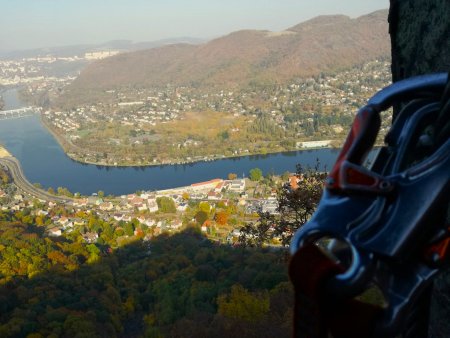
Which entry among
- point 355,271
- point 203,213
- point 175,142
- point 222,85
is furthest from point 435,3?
point 222,85

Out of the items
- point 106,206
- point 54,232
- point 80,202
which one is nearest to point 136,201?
point 106,206

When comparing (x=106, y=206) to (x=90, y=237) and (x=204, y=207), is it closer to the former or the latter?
(x=90, y=237)

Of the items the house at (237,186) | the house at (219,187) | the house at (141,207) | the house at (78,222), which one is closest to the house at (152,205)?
the house at (141,207)

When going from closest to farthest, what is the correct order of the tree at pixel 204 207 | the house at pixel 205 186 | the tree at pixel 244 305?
the tree at pixel 244 305, the tree at pixel 204 207, the house at pixel 205 186

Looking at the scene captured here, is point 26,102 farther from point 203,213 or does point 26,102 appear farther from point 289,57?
point 203,213

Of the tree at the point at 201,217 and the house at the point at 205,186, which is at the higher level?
the tree at the point at 201,217

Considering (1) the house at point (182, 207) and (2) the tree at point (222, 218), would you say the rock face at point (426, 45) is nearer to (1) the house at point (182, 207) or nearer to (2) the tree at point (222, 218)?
(2) the tree at point (222, 218)

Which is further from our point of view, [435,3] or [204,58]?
[204,58]
